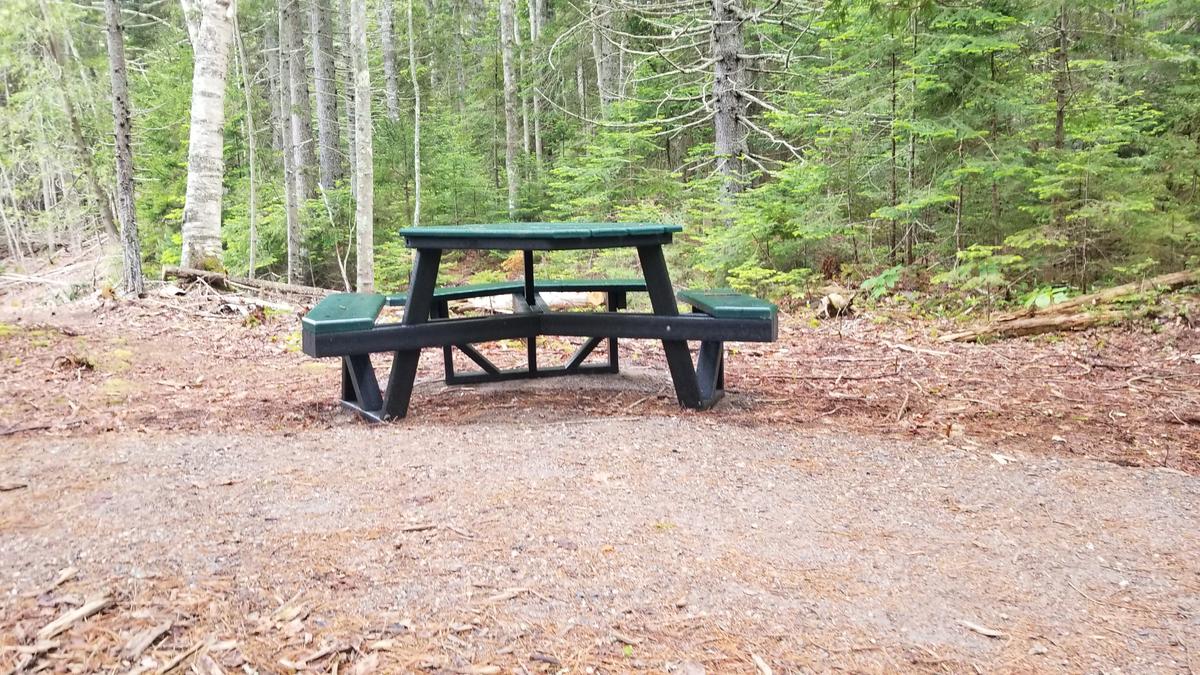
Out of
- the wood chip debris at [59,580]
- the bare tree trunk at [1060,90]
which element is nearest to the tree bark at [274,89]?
the bare tree trunk at [1060,90]

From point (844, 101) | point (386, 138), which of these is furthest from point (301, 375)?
point (386, 138)

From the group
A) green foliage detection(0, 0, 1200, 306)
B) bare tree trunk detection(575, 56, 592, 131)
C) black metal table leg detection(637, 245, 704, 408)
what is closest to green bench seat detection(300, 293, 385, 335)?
black metal table leg detection(637, 245, 704, 408)

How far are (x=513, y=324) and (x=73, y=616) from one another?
2.69 meters

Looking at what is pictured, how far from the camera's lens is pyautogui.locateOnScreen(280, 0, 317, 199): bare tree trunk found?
51.7ft

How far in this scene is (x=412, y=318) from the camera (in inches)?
155

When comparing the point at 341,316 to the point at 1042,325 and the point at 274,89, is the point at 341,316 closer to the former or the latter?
the point at 1042,325

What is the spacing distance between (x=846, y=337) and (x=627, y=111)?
866 cm

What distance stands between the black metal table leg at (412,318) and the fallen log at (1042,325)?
15.8ft

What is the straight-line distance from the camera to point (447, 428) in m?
3.78

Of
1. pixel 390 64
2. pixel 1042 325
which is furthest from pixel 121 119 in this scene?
pixel 390 64

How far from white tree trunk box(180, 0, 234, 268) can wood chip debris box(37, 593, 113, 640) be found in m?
7.58

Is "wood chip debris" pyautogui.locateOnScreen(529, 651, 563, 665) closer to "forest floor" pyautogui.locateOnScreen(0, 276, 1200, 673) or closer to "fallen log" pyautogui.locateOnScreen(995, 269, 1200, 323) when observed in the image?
"forest floor" pyautogui.locateOnScreen(0, 276, 1200, 673)

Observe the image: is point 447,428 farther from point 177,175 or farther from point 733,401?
point 177,175

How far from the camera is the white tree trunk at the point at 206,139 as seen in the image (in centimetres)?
831
